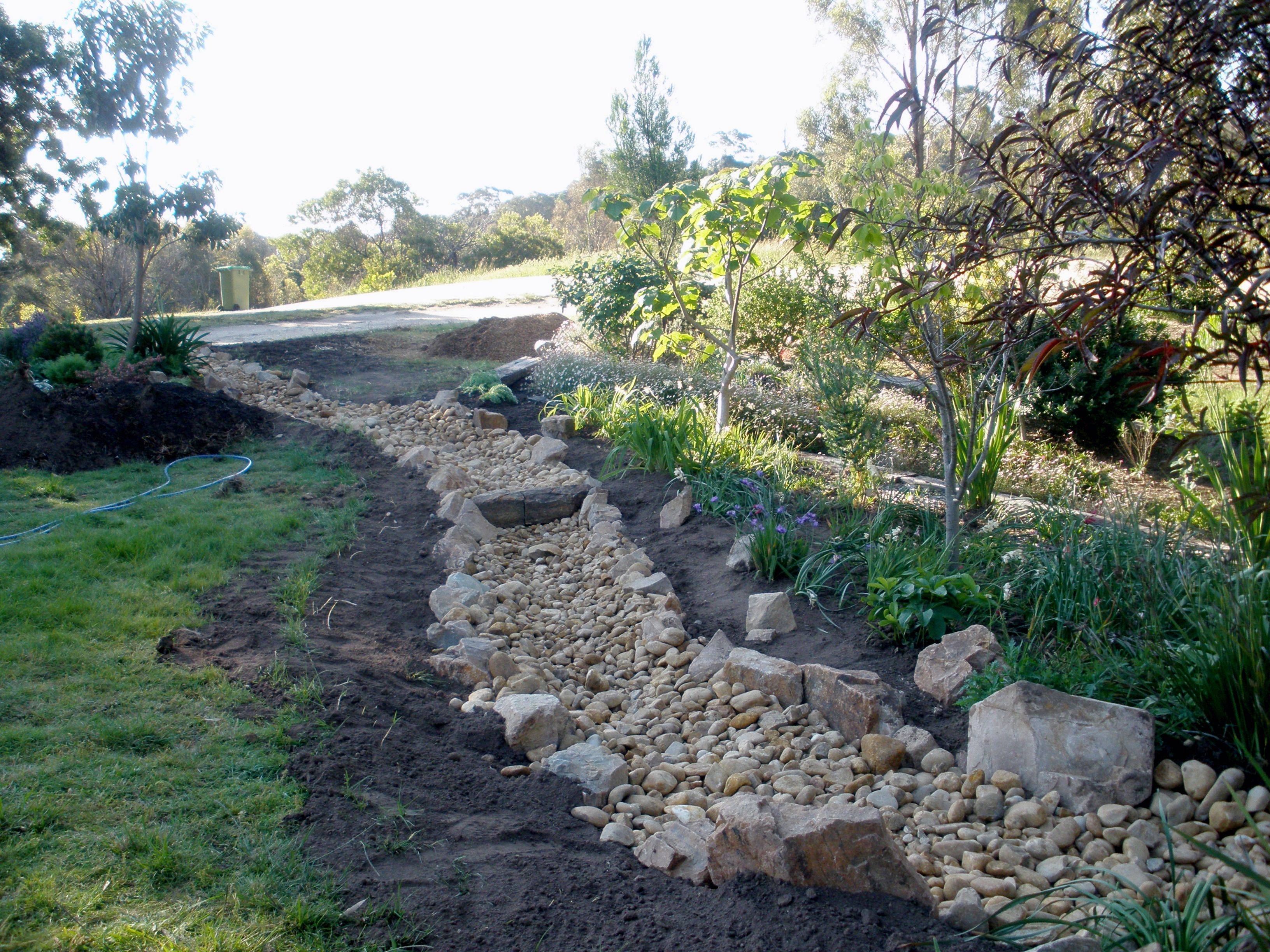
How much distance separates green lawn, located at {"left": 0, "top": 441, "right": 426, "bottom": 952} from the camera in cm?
176

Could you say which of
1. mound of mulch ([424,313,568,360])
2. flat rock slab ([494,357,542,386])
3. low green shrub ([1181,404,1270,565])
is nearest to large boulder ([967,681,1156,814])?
low green shrub ([1181,404,1270,565])

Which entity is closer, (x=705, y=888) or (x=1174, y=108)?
(x=1174, y=108)

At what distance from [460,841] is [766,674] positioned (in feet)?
4.44

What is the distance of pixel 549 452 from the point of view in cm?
629

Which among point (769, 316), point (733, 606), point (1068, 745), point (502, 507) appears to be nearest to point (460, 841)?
point (1068, 745)

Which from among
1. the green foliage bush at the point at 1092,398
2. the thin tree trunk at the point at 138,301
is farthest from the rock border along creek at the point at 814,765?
the thin tree trunk at the point at 138,301

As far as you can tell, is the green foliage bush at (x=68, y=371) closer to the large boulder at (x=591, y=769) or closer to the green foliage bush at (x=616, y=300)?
the green foliage bush at (x=616, y=300)

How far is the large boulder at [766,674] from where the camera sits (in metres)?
3.06

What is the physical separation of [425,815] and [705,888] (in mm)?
815

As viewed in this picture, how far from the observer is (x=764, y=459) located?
16.9 feet

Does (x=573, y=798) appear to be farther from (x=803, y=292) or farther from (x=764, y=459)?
(x=803, y=292)

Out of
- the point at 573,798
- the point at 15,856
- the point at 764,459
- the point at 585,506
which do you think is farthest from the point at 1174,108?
the point at 585,506

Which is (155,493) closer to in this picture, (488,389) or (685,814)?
(488,389)

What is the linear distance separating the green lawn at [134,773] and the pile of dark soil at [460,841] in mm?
115
